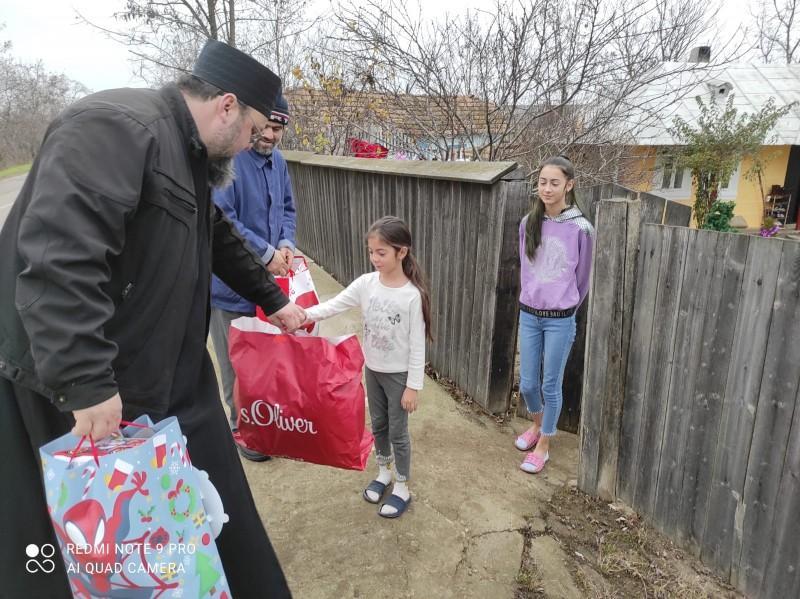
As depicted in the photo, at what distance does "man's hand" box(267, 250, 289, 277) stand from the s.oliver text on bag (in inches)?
28.5

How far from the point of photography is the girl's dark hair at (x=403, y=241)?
2584mm

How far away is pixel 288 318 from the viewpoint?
2.41 meters

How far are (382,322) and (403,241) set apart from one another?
410 millimetres

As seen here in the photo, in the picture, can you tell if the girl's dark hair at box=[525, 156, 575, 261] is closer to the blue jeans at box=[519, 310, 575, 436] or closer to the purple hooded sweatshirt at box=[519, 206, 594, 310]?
the purple hooded sweatshirt at box=[519, 206, 594, 310]

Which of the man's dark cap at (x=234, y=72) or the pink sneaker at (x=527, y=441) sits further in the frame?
the pink sneaker at (x=527, y=441)

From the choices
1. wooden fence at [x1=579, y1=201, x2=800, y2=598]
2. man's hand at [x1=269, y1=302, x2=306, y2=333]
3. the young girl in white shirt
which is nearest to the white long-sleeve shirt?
the young girl in white shirt

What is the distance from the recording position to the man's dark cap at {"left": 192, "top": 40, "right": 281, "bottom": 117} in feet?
5.32

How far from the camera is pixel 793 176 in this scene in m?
18.9

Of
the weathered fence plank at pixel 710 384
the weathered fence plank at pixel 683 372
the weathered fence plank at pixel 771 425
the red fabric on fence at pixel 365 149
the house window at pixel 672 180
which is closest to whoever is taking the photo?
the weathered fence plank at pixel 771 425

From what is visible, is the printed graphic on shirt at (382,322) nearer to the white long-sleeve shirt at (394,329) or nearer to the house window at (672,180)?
the white long-sleeve shirt at (394,329)

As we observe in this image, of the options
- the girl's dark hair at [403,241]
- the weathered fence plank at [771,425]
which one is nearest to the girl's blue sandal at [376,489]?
the girl's dark hair at [403,241]

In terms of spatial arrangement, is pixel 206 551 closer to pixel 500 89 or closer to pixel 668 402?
pixel 668 402

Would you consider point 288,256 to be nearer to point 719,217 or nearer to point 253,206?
point 253,206

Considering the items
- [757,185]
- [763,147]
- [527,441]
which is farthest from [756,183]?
[527,441]
